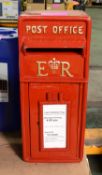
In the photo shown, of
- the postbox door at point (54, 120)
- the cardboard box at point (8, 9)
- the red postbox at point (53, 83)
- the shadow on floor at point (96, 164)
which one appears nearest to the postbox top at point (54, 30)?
the red postbox at point (53, 83)

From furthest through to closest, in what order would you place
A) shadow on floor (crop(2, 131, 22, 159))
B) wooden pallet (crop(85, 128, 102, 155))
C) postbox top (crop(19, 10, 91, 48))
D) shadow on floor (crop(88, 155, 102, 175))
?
1. shadow on floor (crop(88, 155, 102, 175))
2. wooden pallet (crop(85, 128, 102, 155))
3. shadow on floor (crop(2, 131, 22, 159))
4. postbox top (crop(19, 10, 91, 48))

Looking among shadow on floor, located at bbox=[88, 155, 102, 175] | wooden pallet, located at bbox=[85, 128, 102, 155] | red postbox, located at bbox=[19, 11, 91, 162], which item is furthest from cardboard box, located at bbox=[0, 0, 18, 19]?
red postbox, located at bbox=[19, 11, 91, 162]

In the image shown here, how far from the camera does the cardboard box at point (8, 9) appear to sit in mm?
3031

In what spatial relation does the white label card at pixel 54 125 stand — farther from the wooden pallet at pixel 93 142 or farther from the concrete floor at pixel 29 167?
the wooden pallet at pixel 93 142

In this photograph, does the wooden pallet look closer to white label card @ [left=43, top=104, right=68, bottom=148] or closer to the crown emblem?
white label card @ [left=43, top=104, right=68, bottom=148]

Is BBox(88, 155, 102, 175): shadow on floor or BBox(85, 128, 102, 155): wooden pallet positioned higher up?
BBox(85, 128, 102, 155): wooden pallet

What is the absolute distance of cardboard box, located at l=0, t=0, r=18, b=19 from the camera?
3031 millimetres

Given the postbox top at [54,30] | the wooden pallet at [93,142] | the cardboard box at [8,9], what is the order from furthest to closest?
1. the cardboard box at [8,9]
2. the wooden pallet at [93,142]
3. the postbox top at [54,30]

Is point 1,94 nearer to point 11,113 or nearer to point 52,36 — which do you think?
point 11,113

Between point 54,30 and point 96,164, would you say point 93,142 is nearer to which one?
point 96,164

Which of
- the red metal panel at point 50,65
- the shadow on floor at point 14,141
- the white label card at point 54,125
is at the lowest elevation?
the shadow on floor at point 14,141

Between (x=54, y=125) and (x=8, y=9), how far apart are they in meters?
2.16

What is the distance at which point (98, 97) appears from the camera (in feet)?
10.1

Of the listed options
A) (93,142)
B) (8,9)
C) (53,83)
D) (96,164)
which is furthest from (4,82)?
(8,9)
